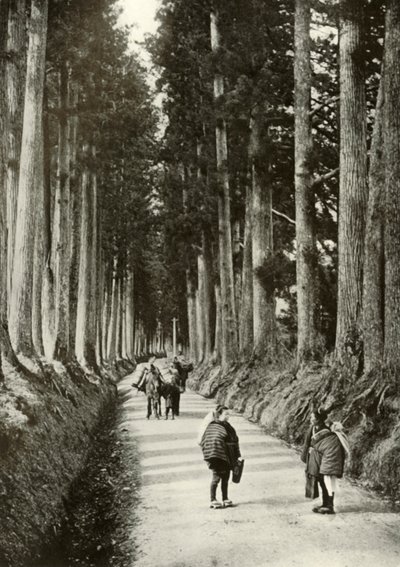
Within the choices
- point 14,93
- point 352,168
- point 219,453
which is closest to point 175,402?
point 352,168

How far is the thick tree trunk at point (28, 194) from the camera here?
13.3 meters

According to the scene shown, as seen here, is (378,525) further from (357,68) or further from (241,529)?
(357,68)

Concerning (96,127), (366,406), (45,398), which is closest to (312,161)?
(366,406)

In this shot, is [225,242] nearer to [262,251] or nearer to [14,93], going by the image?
[262,251]

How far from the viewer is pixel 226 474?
28.4ft

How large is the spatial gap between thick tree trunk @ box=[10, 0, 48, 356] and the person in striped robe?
5871 mm

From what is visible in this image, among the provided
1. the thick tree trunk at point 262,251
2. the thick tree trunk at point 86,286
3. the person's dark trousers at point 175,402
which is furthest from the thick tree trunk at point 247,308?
the thick tree trunk at point 86,286

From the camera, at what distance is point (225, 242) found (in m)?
24.8

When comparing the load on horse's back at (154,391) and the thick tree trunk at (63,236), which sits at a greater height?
the thick tree trunk at (63,236)

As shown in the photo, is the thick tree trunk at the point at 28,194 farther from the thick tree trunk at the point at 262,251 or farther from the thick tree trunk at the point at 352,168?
the thick tree trunk at the point at 262,251

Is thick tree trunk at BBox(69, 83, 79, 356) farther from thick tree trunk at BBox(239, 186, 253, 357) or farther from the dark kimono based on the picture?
the dark kimono

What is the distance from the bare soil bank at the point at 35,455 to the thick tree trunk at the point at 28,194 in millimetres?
1017

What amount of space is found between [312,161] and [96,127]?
11.1m

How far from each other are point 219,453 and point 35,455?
258 centimetres
